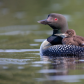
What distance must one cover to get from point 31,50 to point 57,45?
1.20 m

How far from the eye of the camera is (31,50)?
9648 mm

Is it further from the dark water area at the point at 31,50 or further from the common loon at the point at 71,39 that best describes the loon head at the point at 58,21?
the dark water area at the point at 31,50

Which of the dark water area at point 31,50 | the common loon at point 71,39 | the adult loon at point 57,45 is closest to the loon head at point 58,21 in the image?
the adult loon at point 57,45

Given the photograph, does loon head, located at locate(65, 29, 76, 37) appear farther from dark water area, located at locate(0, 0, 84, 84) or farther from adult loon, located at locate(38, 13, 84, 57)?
dark water area, located at locate(0, 0, 84, 84)

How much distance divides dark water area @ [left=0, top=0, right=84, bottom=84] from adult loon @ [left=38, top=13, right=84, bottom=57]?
173 millimetres

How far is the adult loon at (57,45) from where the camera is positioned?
27.2 feet

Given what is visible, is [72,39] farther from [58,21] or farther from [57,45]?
[58,21]

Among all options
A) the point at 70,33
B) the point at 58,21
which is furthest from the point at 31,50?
the point at 70,33

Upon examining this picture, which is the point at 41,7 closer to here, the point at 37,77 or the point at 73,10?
the point at 73,10

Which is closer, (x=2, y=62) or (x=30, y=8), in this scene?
(x=2, y=62)

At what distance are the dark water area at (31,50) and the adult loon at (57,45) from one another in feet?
0.57

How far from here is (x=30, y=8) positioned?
19.9m

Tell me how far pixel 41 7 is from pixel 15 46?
982 centimetres

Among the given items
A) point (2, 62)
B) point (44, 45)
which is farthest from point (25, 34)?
point (2, 62)
